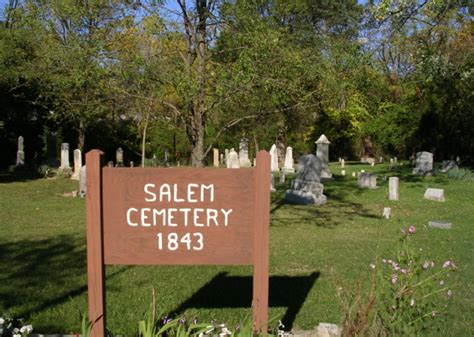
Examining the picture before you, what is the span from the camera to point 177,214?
4.00m

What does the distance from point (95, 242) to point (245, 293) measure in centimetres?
275

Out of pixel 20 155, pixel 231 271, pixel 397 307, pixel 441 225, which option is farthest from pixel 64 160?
pixel 397 307

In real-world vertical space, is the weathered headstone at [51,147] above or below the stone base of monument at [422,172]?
above

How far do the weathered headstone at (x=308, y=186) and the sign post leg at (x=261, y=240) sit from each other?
1158 cm

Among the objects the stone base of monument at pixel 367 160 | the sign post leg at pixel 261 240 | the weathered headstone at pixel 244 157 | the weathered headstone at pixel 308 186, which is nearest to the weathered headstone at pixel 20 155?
the weathered headstone at pixel 244 157

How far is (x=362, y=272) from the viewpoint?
7.24 meters

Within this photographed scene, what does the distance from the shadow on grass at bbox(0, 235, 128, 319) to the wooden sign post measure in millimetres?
1844

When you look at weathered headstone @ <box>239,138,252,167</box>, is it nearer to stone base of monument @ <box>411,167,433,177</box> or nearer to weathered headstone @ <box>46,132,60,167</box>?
stone base of monument @ <box>411,167,433,177</box>

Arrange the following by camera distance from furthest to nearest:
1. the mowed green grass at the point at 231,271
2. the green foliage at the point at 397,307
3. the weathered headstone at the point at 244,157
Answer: the weathered headstone at the point at 244,157, the mowed green grass at the point at 231,271, the green foliage at the point at 397,307

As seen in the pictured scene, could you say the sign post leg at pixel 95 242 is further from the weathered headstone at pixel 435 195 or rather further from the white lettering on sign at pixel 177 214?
the weathered headstone at pixel 435 195

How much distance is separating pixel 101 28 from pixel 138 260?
25.1 feet

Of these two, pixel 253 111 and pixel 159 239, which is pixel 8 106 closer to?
pixel 253 111

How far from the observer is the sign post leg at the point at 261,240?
4023mm

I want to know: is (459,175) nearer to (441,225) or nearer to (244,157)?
(244,157)
